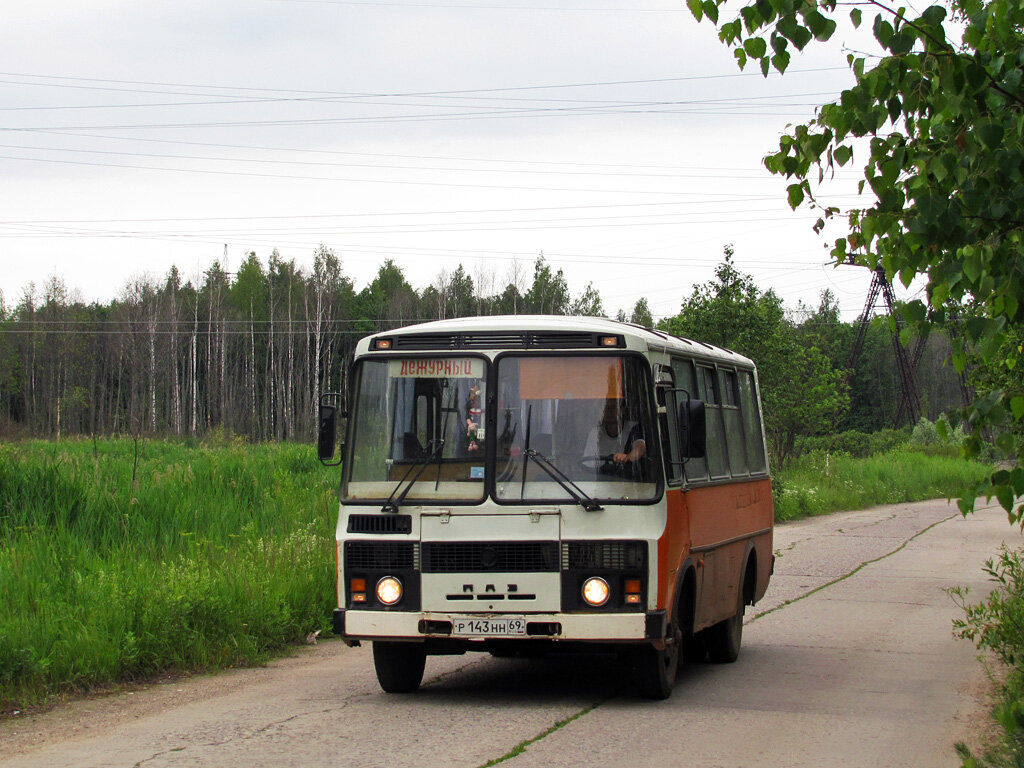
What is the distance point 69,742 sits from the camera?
26.0 ft

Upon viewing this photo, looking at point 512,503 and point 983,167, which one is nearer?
point 983,167

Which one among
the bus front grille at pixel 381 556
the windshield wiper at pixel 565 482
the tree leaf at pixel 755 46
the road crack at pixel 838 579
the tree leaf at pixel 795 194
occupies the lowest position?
the road crack at pixel 838 579

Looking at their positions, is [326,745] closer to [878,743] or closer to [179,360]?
[878,743]

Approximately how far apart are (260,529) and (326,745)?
8.89 metres

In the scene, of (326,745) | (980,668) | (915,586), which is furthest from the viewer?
(915,586)

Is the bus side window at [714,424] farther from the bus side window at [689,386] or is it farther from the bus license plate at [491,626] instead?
the bus license plate at [491,626]

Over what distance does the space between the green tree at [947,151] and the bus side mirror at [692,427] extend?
Result: 374cm

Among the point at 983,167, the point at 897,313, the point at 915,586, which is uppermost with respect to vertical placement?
the point at 983,167

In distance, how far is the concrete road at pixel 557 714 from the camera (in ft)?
24.2

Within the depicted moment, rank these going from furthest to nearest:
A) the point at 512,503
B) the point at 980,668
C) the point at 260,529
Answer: the point at 260,529, the point at 980,668, the point at 512,503

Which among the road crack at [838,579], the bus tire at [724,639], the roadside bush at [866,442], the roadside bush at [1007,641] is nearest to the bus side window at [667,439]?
the bus tire at [724,639]

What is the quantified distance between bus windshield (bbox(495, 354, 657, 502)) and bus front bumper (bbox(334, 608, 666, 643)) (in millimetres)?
793

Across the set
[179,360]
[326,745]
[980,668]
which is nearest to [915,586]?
[980,668]

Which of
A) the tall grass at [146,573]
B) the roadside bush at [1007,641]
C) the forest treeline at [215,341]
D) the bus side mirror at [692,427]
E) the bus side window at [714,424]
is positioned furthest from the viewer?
the forest treeline at [215,341]
